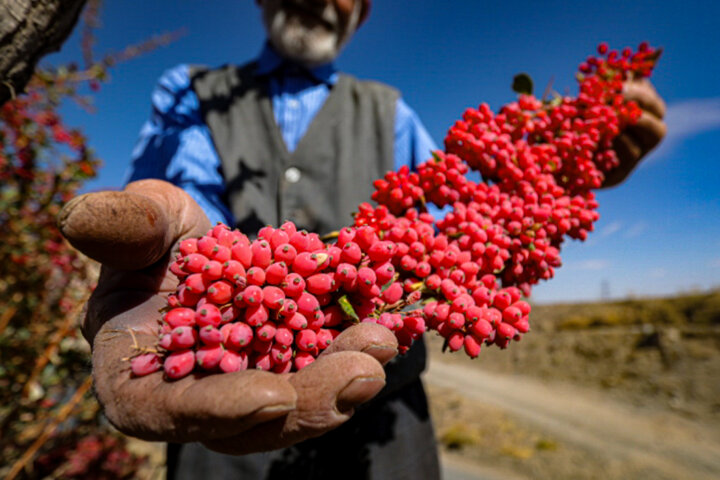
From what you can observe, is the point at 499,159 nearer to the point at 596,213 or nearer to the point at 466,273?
the point at 596,213

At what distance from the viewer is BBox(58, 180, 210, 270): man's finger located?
32.6 inches

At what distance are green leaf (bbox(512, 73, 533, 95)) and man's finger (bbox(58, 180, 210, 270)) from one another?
1.40m

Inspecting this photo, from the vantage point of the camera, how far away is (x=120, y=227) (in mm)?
851

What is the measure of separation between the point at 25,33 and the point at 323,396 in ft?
4.63

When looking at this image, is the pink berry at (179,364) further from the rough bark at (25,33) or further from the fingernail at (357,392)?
the rough bark at (25,33)

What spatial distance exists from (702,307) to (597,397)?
6.74m

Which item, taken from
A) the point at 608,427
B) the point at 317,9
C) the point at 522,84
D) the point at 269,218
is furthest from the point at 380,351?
the point at 608,427

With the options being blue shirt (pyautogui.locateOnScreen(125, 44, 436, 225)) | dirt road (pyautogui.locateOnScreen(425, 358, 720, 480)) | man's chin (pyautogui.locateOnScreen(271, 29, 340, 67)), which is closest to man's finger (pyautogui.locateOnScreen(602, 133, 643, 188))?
blue shirt (pyautogui.locateOnScreen(125, 44, 436, 225))

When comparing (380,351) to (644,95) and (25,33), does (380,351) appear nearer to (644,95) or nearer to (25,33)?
(25,33)

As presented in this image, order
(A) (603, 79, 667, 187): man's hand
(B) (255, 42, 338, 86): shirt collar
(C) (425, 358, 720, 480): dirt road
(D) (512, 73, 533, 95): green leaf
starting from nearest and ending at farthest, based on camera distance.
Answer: (D) (512, 73, 533, 95): green leaf
(A) (603, 79, 667, 187): man's hand
(B) (255, 42, 338, 86): shirt collar
(C) (425, 358, 720, 480): dirt road

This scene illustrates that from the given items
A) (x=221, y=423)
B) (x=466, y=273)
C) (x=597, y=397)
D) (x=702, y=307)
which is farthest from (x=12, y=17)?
(x=702, y=307)

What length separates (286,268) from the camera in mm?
847

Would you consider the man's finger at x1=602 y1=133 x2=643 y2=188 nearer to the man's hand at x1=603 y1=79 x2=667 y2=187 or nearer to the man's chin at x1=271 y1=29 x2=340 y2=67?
the man's hand at x1=603 y1=79 x2=667 y2=187

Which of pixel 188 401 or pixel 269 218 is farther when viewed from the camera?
pixel 269 218
